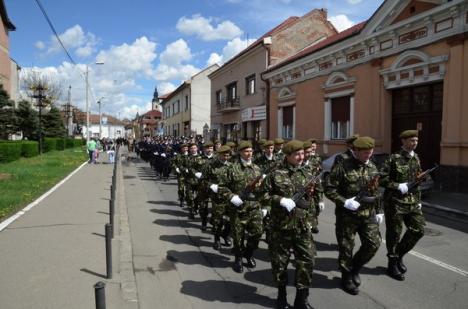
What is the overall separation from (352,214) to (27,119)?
1499 inches

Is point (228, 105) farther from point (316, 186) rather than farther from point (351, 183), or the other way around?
point (351, 183)

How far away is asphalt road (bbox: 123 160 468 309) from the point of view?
467 centimetres

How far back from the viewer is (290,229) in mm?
4289

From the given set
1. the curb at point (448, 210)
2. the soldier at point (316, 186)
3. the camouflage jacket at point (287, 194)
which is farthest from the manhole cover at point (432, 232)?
the camouflage jacket at point (287, 194)

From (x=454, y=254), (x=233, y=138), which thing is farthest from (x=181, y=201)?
(x=233, y=138)

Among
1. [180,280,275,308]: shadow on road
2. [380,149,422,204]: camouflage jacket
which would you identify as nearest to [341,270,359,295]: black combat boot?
[180,280,275,308]: shadow on road

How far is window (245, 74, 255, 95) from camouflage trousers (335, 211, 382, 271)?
2340 cm

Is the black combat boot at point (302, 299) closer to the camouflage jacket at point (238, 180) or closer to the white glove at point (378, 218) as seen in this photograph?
the white glove at point (378, 218)

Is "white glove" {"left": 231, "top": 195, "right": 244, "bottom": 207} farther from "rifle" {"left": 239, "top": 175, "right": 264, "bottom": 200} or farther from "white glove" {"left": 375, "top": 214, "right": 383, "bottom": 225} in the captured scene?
"white glove" {"left": 375, "top": 214, "right": 383, "bottom": 225}

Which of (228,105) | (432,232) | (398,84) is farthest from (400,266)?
(228,105)

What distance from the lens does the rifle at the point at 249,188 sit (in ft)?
17.7

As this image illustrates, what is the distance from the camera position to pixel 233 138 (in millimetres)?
31016

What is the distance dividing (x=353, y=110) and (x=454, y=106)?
5206 millimetres

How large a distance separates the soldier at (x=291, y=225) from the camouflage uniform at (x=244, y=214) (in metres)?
1.04
